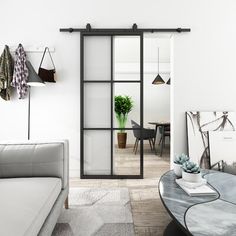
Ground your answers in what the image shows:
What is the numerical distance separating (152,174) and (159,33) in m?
2.08

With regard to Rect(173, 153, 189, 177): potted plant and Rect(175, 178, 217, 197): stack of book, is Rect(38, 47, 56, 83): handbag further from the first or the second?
Rect(175, 178, 217, 197): stack of book

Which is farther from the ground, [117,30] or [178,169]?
[117,30]

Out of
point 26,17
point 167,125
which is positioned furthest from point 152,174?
point 26,17

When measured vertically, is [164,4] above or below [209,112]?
above

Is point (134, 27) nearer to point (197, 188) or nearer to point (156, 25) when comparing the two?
point (156, 25)

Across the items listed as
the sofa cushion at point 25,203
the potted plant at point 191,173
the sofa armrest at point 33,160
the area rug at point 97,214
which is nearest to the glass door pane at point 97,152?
the area rug at point 97,214

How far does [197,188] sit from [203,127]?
5.65 ft

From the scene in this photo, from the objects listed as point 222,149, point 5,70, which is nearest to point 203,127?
point 222,149

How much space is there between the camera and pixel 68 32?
10.6 ft

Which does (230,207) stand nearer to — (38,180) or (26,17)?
(38,180)

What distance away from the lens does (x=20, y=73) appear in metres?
3.09

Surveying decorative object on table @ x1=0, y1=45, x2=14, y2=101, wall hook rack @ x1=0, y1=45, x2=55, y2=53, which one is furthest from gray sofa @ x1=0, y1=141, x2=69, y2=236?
wall hook rack @ x1=0, y1=45, x2=55, y2=53

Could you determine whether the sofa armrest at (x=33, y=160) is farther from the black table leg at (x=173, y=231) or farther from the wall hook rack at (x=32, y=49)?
the wall hook rack at (x=32, y=49)

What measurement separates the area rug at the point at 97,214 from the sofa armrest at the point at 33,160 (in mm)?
341
